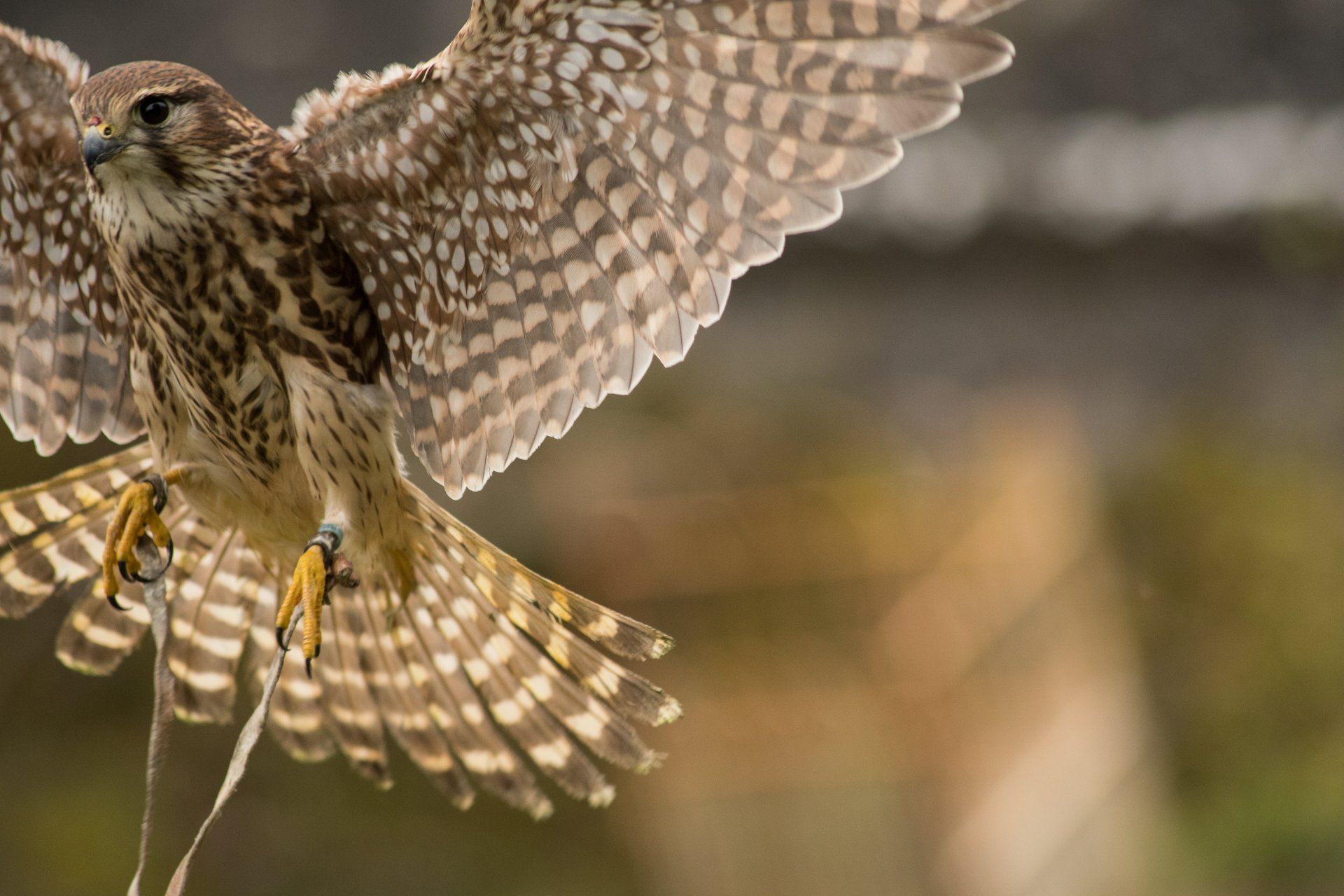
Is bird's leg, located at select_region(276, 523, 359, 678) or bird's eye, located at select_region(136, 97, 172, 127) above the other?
bird's eye, located at select_region(136, 97, 172, 127)

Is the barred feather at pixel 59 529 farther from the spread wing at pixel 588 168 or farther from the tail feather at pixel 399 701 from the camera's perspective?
the spread wing at pixel 588 168

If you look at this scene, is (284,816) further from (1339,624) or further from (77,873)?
(1339,624)

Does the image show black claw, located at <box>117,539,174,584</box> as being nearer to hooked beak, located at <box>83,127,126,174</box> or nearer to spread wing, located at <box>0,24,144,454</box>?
spread wing, located at <box>0,24,144,454</box>

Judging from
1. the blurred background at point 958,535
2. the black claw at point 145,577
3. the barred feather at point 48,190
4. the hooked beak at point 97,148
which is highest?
the blurred background at point 958,535

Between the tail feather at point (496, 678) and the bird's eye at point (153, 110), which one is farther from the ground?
the bird's eye at point (153, 110)

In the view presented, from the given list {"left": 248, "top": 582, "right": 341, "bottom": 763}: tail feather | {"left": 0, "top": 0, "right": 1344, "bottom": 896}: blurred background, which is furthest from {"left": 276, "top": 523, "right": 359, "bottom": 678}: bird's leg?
{"left": 0, "top": 0, "right": 1344, "bottom": 896}: blurred background

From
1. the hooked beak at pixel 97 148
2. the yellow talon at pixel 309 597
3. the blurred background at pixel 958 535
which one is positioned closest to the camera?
the hooked beak at pixel 97 148

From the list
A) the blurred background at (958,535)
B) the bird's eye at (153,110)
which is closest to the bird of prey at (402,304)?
the bird's eye at (153,110)
